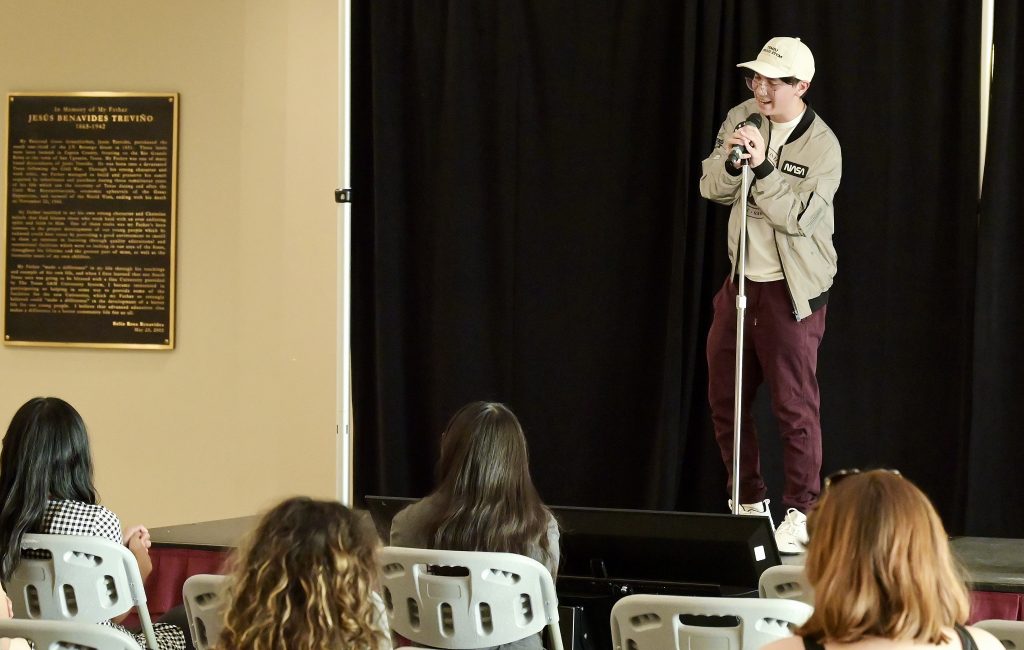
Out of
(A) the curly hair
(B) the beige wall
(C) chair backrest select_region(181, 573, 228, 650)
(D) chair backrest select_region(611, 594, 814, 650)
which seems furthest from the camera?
(B) the beige wall

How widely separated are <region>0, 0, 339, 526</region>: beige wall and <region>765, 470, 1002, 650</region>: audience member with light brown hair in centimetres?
399

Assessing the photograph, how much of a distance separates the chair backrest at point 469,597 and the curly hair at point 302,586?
2.55ft

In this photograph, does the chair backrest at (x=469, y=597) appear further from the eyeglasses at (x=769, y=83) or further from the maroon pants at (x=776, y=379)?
the eyeglasses at (x=769, y=83)

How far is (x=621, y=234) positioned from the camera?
504 cm

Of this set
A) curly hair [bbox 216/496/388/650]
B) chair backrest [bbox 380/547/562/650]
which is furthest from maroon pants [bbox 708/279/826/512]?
curly hair [bbox 216/496/388/650]

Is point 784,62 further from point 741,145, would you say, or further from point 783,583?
point 783,583

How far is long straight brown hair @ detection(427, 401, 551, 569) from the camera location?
2.85 m

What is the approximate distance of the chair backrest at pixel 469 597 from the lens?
2.64 meters

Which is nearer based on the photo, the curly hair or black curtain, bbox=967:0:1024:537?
the curly hair

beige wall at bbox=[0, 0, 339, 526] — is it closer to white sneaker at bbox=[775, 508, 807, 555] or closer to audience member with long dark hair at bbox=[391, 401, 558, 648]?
white sneaker at bbox=[775, 508, 807, 555]

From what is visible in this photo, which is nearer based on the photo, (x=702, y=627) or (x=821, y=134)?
(x=702, y=627)

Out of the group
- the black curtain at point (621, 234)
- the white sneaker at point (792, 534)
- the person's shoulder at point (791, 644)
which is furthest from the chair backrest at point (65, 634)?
the black curtain at point (621, 234)

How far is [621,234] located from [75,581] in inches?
113

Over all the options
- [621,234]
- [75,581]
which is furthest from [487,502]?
[621,234]
